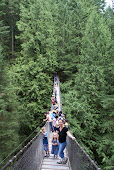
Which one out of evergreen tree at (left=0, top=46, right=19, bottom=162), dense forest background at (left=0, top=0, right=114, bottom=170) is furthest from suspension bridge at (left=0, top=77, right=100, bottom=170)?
dense forest background at (left=0, top=0, right=114, bottom=170)

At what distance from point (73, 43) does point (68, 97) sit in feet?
35.3

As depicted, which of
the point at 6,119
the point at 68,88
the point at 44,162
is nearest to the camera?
the point at 44,162

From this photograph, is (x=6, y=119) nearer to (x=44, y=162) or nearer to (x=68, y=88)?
(x=44, y=162)

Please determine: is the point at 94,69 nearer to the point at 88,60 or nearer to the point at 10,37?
the point at 88,60

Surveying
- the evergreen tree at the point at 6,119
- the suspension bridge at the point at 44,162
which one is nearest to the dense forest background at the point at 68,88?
the evergreen tree at the point at 6,119

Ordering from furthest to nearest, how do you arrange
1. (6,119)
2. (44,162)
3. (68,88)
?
1. (68,88)
2. (6,119)
3. (44,162)

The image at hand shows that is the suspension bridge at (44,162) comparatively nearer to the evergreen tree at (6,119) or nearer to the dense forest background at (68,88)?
the evergreen tree at (6,119)

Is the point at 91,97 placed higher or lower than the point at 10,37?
lower

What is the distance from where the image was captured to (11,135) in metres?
8.84

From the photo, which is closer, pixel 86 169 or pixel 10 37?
pixel 86 169

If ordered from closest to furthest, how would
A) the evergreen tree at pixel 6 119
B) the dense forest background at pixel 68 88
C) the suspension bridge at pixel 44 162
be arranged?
the suspension bridge at pixel 44 162
the evergreen tree at pixel 6 119
the dense forest background at pixel 68 88

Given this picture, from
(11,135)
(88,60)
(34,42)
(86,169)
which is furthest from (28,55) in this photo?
(86,169)

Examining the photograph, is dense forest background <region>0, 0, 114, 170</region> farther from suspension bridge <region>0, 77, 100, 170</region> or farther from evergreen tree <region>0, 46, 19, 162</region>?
suspension bridge <region>0, 77, 100, 170</region>

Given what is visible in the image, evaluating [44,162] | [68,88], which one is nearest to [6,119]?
[44,162]
